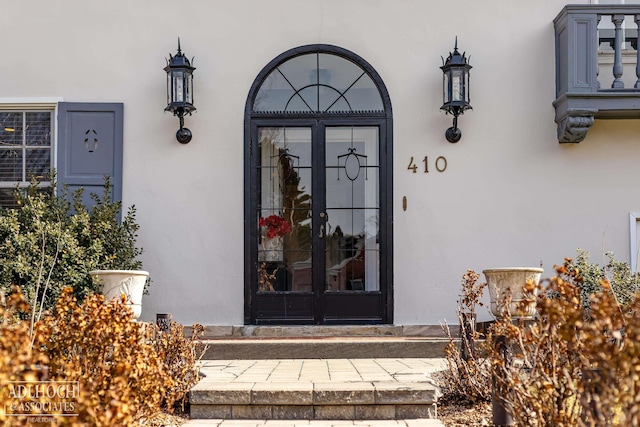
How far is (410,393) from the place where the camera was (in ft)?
15.9

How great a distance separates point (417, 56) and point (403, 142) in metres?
0.87

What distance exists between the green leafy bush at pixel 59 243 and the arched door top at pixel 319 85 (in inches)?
72.0

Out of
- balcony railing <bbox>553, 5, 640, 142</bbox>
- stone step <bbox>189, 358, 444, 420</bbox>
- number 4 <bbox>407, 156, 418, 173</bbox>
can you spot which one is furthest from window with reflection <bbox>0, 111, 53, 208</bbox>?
balcony railing <bbox>553, 5, 640, 142</bbox>

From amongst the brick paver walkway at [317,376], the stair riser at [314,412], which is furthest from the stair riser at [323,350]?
the stair riser at [314,412]

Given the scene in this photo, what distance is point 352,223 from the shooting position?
7906 mm

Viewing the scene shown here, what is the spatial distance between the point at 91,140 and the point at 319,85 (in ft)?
7.57

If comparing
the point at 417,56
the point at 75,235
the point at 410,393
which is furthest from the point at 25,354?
the point at 417,56

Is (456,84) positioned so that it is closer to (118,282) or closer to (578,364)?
(118,282)

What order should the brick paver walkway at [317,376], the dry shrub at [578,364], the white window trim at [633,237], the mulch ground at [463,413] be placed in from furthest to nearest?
1. the white window trim at [633,237]
2. the brick paver walkway at [317,376]
3. the mulch ground at [463,413]
4. the dry shrub at [578,364]

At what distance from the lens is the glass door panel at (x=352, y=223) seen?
788 centimetres

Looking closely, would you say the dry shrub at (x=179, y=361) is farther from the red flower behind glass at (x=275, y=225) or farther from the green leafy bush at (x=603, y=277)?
Answer: the green leafy bush at (x=603, y=277)

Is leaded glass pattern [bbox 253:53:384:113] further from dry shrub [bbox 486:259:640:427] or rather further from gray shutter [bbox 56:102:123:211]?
dry shrub [bbox 486:259:640:427]

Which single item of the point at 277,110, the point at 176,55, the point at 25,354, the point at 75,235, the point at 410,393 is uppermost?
the point at 176,55

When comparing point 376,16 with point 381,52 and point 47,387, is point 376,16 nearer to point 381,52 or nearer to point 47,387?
point 381,52
